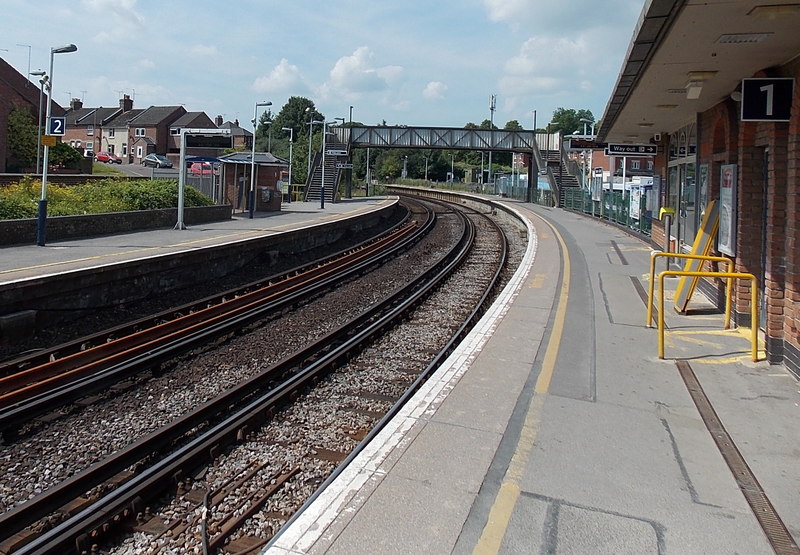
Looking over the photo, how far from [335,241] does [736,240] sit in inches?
700

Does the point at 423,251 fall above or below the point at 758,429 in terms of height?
above

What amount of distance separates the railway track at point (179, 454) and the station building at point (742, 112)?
4.13 meters

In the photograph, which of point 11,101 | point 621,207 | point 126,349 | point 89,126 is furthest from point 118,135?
point 126,349

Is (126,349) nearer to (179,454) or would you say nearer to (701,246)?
(179,454)

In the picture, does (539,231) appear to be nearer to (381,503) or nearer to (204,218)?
(204,218)

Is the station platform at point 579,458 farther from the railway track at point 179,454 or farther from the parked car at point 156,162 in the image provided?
the parked car at point 156,162

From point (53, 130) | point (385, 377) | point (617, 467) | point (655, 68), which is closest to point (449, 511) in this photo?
point (617, 467)

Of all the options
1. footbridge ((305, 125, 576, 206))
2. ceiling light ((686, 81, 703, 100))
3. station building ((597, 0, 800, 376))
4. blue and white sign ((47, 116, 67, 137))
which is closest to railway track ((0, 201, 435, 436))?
blue and white sign ((47, 116, 67, 137))

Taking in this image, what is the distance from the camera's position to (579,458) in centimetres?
506

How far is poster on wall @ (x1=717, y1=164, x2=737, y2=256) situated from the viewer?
9.56 m

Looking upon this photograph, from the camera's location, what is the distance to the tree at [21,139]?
42.2 meters

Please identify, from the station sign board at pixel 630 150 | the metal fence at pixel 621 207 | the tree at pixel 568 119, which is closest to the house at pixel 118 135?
the metal fence at pixel 621 207

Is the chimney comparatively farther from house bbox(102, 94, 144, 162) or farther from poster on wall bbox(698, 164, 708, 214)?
poster on wall bbox(698, 164, 708, 214)

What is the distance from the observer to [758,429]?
5770 mm
